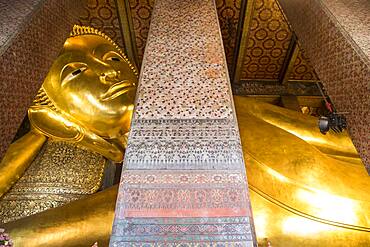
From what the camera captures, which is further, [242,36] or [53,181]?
[242,36]

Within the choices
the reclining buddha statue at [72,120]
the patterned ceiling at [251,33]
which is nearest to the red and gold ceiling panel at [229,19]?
the patterned ceiling at [251,33]

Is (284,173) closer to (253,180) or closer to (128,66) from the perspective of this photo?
(253,180)

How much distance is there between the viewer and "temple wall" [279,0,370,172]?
175 centimetres

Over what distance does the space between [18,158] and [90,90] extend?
41.8 inches

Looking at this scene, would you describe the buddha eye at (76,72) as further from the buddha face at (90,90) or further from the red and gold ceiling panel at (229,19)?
the red and gold ceiling panel at (229,19)

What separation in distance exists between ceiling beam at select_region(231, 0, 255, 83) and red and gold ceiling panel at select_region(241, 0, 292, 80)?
63 mm

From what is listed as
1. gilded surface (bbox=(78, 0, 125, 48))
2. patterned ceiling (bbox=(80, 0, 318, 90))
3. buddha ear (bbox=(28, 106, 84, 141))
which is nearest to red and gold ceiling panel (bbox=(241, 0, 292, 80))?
patterned ceiling (bbox=(80, 0, 318, 90))

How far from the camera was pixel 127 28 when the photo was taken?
15.3ft

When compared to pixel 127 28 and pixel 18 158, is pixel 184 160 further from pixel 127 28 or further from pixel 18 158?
pixel 127 28

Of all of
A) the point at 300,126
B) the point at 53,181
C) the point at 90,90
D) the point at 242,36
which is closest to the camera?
the point at 90,90

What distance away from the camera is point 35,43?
84.7 inches

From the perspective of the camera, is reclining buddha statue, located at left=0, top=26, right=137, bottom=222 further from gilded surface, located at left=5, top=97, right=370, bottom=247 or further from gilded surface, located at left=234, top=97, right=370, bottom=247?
gilded surface, located at left=234, top=97, right=370, bottom=247

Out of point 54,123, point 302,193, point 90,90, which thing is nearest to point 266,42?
point 90,90

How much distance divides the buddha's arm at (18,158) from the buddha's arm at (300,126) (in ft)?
7.02
